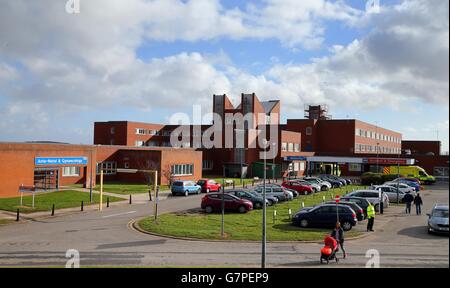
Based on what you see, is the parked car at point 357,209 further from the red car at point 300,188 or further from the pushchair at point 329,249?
the red car at point 300,188

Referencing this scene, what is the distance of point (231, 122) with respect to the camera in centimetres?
7481

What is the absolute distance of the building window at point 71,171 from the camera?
45.9 meters

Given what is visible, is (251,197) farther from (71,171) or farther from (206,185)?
(71,171)

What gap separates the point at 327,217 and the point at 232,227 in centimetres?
526

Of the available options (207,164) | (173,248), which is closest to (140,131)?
(207,164)

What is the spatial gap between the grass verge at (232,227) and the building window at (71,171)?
2042 cm

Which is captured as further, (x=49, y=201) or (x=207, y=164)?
(x=207, y=164)

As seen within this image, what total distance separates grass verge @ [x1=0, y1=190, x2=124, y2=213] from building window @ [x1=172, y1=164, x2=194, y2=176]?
50.5ft

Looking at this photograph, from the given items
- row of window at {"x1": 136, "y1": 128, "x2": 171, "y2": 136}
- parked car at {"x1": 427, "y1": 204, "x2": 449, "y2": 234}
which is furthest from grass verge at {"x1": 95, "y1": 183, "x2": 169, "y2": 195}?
row of window at {"x1": 136, "y1": 128, "x2": 171, "y2": 136}

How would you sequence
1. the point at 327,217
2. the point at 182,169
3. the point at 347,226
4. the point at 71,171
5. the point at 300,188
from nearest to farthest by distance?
the point at 347,226, the point at 327,217, the point at 300,188, the point at 71,171, the point at 182,169

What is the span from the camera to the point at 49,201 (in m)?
35.4

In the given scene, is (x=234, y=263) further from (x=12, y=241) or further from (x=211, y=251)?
(x=12, y=241)
